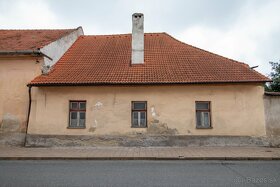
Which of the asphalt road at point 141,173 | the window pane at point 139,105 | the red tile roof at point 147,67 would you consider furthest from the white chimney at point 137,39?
the asphalt road at point 141,173

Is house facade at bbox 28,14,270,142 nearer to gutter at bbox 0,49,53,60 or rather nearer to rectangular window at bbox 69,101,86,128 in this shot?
rectangular window at bbox 69,101,86,128

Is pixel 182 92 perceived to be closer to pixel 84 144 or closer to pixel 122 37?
pixel 84 144

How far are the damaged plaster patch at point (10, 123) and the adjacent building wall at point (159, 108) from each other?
960 mm

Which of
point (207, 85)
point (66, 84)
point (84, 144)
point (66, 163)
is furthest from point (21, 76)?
point (207, 85)

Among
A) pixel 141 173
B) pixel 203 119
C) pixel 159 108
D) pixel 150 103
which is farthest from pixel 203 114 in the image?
pixel 141 173

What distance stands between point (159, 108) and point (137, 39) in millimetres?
4831

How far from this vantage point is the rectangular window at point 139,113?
14.4 m

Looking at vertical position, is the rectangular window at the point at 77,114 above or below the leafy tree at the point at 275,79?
below

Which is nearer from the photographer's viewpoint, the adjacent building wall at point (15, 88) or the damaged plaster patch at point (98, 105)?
the damaged plaster patch at point (98, 105)

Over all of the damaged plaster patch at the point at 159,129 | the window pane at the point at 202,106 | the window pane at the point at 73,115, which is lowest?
the damaged plaster patch at the point at 159,129

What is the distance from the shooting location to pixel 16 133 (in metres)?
14.7

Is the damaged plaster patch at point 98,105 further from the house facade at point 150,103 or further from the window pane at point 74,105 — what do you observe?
the window pane at point 74,105

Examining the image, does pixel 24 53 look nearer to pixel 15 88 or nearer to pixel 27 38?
pixel 15 88

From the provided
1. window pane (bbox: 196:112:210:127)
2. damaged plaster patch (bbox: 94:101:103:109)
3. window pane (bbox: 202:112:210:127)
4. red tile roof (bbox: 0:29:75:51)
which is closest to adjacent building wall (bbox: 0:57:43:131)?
red tile roof (bbox: 0:29:75:51)
